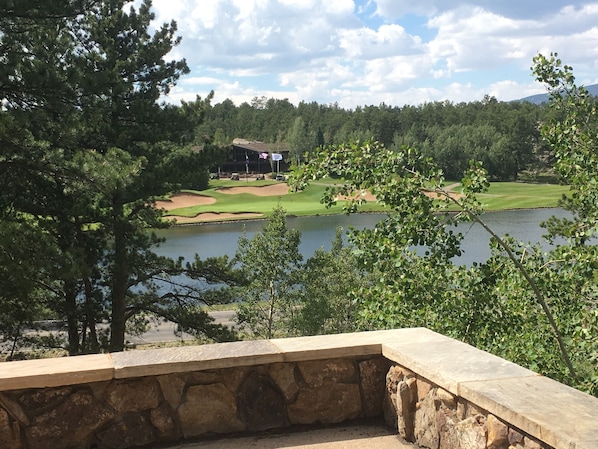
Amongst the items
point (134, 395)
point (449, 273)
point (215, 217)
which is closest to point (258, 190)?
point (215, 217)

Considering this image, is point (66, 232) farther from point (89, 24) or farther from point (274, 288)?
point (274, 288)

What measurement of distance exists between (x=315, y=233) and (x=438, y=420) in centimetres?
3579

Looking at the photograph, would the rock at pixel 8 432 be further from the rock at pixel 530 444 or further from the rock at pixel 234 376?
the rock at pixel 530 444

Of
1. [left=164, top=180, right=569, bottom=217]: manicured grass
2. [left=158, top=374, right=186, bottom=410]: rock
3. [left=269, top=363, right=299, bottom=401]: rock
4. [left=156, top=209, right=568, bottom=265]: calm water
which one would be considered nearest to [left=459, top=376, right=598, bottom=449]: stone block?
[left=269, top=363, right=299, bottom=401]: rock

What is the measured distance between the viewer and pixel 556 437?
6.86 ft

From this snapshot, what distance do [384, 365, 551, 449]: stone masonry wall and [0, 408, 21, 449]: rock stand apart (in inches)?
72.2

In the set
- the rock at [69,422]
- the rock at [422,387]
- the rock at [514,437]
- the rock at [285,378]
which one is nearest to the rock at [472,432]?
the rock at [514,437]

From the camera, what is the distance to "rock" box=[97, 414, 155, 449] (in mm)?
3045

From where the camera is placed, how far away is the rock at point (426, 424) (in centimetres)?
291

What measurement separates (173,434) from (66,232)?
10440mm

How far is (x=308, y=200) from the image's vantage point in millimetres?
70500

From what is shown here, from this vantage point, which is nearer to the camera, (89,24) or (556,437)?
(556,437)

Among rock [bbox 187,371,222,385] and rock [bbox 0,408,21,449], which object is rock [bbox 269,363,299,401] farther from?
rock [bbox 0,408,21,449]

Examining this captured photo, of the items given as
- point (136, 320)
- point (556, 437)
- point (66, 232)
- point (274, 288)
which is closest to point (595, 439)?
point (556, 437)
